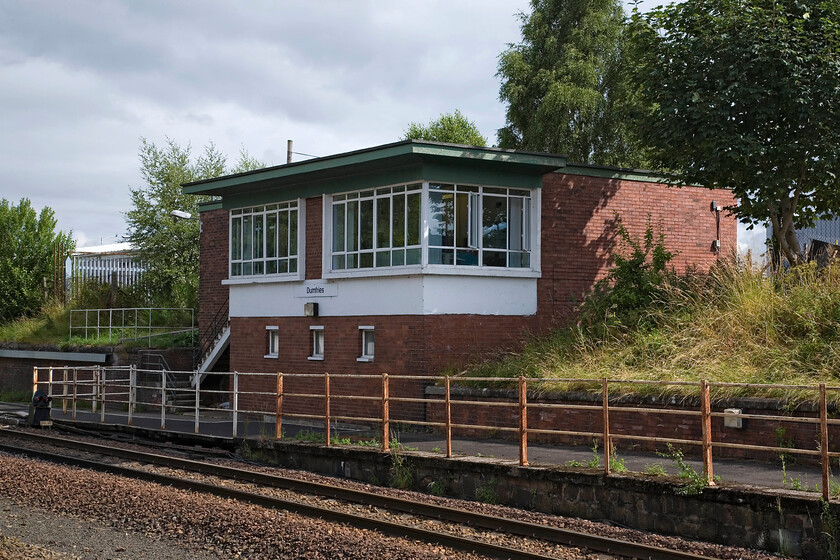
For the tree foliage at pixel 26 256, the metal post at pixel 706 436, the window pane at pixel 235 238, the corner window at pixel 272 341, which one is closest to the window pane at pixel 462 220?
the corner window at pixel 272 341

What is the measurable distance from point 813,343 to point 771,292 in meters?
2.15

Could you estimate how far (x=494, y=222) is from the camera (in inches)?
799

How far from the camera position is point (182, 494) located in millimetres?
12914

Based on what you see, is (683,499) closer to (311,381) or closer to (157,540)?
(157,540)

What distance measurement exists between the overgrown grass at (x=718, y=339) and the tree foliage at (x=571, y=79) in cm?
1768

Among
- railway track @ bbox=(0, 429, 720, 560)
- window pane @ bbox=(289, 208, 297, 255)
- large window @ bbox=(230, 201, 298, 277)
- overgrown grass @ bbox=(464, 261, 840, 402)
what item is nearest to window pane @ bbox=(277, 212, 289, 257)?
large window @ bbox=(230, 201, 298, 277)

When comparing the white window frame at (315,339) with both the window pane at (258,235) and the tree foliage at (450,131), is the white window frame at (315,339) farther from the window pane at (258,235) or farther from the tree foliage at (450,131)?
the tree foliage at (450,131)

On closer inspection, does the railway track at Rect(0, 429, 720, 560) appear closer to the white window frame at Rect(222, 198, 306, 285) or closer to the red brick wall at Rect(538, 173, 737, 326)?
the white window frame at Rect(222, 198, 306, 285)

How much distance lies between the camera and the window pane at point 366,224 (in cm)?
2081

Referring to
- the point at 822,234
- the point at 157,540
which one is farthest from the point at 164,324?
the point at 822,234

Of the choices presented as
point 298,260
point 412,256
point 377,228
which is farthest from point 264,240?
point 412,256

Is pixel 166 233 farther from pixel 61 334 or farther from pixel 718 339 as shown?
pixel 718 339

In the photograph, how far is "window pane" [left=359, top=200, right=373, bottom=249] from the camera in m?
20.8

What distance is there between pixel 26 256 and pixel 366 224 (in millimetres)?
29663
